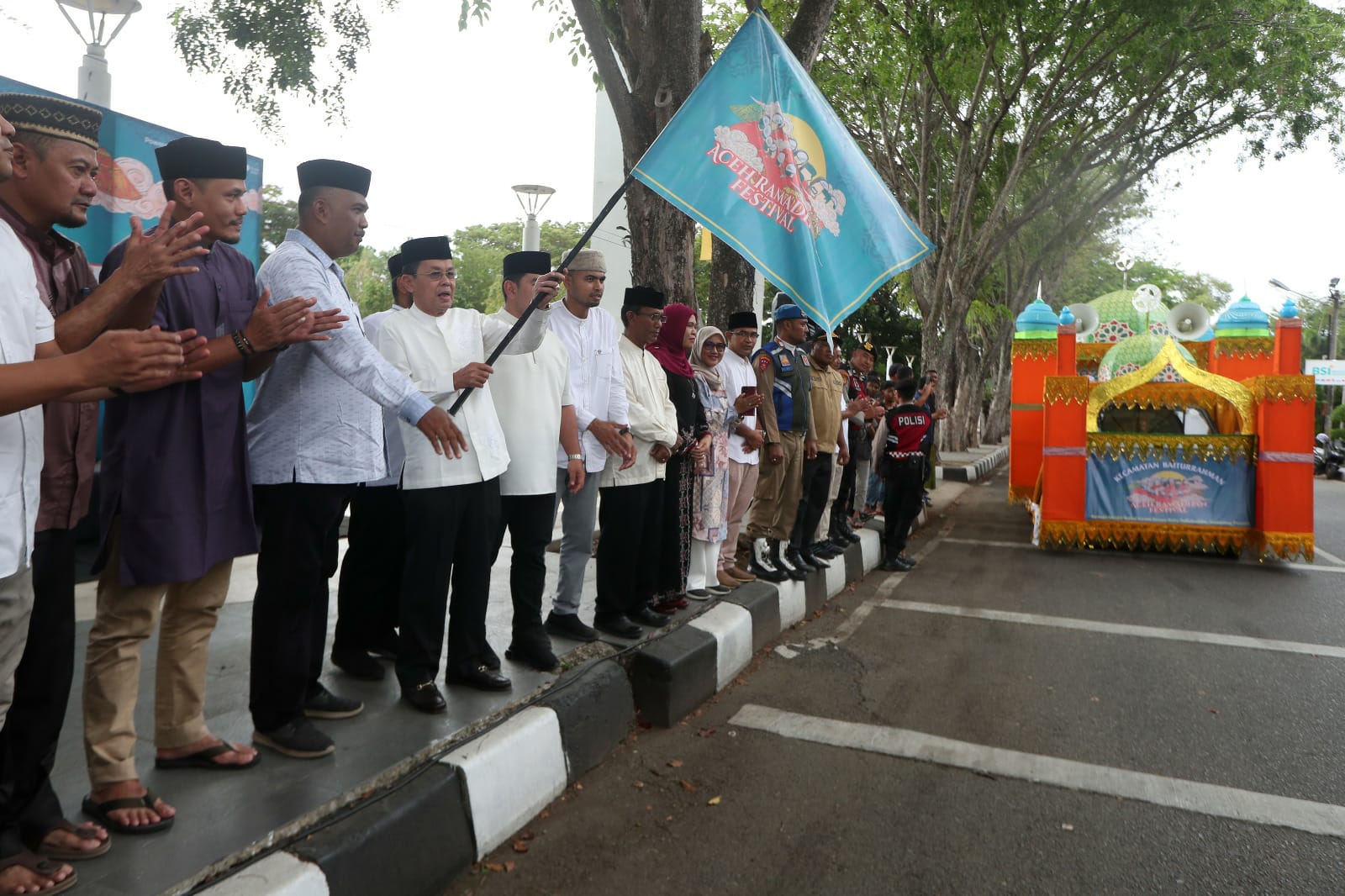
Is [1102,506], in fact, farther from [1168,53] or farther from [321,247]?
[1168,53]

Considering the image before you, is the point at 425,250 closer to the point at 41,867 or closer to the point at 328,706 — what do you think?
the point at 328,706

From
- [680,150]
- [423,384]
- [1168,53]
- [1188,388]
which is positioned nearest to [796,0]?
[1168,53]

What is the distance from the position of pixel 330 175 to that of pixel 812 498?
4142 millimetres

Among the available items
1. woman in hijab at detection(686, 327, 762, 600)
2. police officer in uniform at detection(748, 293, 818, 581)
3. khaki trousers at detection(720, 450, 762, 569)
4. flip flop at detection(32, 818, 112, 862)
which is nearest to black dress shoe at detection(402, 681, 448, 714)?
flip flop at detection(32, 818, 112, 862)

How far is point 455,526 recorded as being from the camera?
3369mm

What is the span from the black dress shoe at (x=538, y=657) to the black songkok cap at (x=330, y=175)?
1.90 meters

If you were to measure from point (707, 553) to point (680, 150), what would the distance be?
2493 millimetres

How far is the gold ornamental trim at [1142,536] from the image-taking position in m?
8.51

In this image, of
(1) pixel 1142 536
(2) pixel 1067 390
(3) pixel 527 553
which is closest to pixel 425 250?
(3) pixel 527 553

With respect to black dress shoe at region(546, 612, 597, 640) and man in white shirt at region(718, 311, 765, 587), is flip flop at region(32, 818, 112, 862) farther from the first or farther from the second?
man in white shirt at region(718, 311, 765, 587)

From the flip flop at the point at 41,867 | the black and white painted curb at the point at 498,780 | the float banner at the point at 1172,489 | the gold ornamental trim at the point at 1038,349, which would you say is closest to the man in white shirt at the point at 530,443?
the black and white painted curb at the point at 498,780

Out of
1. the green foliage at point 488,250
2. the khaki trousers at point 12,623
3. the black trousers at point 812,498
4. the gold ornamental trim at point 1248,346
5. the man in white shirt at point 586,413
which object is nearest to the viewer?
the khaki trousers at point 12,623

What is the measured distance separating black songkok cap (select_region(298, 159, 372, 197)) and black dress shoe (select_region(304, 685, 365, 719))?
171cm

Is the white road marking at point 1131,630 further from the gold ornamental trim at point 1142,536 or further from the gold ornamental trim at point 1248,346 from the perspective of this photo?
the gold ornamental trim at point 1248,346
